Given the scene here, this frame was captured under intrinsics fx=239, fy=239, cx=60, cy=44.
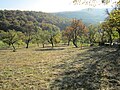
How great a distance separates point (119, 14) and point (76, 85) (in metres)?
7.74

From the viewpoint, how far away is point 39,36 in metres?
110

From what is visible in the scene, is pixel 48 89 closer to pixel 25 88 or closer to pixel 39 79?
pixel 25 88

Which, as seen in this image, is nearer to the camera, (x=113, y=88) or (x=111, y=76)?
(x=113, y=88)

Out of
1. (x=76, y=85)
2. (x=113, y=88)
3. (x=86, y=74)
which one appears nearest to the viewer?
(x=113, y=88)

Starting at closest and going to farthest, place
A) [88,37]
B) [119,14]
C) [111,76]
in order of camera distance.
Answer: [119,14], [111,76], [88,37]

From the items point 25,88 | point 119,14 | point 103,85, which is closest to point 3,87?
point 25,88

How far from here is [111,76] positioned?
78.3ft

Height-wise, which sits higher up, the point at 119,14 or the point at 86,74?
the point at 119,14

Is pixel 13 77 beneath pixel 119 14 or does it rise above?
beneath

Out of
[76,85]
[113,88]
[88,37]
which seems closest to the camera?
[113,88]

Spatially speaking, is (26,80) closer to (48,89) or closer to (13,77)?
(13,77)

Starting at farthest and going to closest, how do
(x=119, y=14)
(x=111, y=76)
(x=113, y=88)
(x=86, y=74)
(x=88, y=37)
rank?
(x=88, y=37) < (x=86, y=74) < (x=111, y=76) < (x=119, y=14) < (x=113, y=88)

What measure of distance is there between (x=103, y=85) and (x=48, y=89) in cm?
468

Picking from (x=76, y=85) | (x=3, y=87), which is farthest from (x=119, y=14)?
(x=3, y=87)
